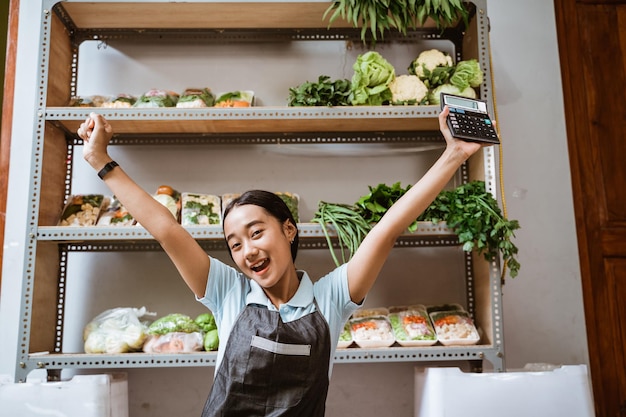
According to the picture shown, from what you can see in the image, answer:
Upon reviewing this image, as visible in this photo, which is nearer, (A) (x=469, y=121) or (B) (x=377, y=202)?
(A) (x=469, y=121)

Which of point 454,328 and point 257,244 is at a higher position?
point 257,244

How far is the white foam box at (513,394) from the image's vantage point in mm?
2064

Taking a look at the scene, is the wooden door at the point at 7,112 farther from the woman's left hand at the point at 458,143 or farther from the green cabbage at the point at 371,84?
the woman's left hand at the point at 458,143

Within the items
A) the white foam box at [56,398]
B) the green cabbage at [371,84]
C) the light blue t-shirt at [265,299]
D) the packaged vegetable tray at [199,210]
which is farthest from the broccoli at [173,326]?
the green cabbage at [371,84]

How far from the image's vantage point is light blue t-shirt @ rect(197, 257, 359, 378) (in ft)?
4.76

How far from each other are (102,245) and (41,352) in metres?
0.56

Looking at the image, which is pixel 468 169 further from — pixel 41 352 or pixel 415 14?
pixel 41 352

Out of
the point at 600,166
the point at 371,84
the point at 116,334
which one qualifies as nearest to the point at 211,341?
the point at 116,334

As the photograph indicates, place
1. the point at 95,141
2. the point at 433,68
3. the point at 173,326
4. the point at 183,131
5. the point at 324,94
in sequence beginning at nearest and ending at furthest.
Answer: the point at 95,141
the point at 173,326
the point at 324,94
the point at 433,68
the point at 183,131

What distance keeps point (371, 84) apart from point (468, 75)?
1.39 feet

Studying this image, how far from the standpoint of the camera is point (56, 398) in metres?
2.10

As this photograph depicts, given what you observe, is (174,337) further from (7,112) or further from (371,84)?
(7,112)

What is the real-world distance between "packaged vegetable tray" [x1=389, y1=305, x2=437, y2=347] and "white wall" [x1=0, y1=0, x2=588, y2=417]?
31cm

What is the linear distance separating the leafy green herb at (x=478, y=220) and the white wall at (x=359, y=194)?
19.7 inches
